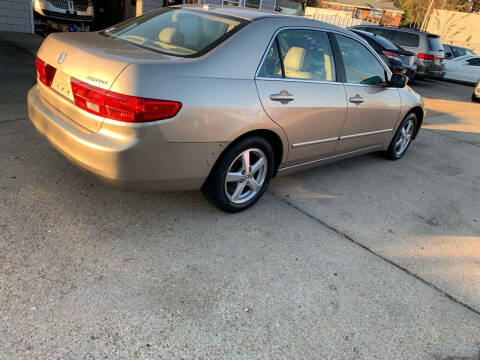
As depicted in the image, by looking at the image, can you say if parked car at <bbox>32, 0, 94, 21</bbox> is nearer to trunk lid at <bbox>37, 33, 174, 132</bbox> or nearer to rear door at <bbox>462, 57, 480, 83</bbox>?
trunk lid at <bbox>37, 33, 174, 132</bbox>

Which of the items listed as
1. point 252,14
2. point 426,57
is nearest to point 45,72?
point 252,14

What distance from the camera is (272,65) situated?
3227 millimetres

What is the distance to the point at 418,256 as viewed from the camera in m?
3.30

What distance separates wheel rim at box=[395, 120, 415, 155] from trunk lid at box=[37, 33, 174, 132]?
149 inches

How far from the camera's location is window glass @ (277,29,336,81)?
3379 mm

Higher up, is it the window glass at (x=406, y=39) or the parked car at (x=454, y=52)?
the window glass at (x=406, y=39)

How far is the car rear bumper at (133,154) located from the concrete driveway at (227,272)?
475mm

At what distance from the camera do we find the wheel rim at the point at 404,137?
5.46 m

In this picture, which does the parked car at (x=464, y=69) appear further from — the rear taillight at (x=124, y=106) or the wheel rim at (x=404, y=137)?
the rear taillight at (x=124, y=106)

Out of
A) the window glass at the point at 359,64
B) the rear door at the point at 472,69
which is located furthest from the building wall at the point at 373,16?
the window glass at the point at 359,64

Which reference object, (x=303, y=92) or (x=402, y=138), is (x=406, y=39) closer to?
(x=402, y=138)

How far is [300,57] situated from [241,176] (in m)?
1.21

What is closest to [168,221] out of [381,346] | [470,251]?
[381,346]

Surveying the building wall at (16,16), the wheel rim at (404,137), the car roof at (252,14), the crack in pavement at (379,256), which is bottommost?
the crack in pavement at (379,256)
